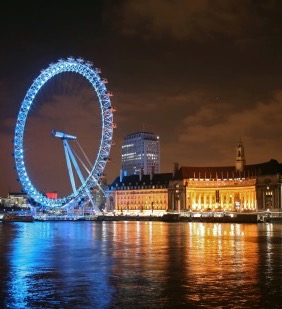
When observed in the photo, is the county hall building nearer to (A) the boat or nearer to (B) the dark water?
(A) the boat

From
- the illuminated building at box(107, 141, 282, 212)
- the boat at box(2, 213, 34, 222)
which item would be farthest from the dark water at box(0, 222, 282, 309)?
the illuminated building at box(107, 141, 282, 212)

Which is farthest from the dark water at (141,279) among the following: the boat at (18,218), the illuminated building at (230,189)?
the illuminated building at (230,189)

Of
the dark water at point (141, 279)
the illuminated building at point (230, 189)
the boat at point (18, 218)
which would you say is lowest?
the dark water at point (141, 279)

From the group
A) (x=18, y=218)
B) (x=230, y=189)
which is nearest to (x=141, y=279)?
(x=18, y=218)

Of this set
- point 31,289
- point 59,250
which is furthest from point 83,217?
point 31,289

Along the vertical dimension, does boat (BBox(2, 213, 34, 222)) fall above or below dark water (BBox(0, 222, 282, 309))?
above

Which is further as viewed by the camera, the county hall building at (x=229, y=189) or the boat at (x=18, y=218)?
the county hall building at (x=229, y=189)

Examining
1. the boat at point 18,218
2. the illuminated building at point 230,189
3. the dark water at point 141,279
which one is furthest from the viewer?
the illuminated building at point 230,189

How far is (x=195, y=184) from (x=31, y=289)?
17599 centimetres

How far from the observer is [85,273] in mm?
28172

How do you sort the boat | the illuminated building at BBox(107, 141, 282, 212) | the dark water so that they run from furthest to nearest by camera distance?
the illuminated building at BBox(107, 141, 282, 212) → the boat → the dark water

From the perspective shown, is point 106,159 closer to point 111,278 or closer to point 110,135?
point 110,135

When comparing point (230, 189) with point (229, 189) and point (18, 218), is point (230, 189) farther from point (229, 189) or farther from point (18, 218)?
point (18, 218)

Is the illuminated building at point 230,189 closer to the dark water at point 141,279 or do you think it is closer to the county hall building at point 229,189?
the county hall building at point 229,189
